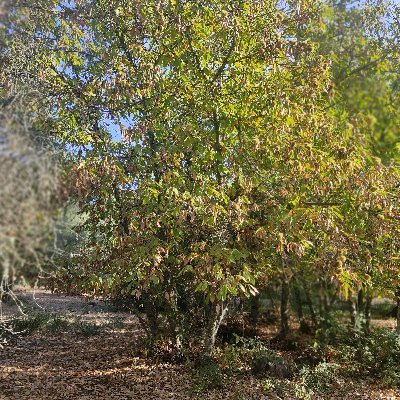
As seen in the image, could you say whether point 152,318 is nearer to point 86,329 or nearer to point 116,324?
point 86,329

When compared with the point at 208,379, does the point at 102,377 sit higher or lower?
lower

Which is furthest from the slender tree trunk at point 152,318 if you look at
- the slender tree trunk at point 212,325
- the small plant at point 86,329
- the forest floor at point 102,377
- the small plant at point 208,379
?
the small plant at point 86,329

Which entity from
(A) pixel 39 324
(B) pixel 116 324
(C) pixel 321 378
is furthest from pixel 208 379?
(A) pixel 39 324

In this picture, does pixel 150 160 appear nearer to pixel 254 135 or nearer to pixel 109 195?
pixel 109 195

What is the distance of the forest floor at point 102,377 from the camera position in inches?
310

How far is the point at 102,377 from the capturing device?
862 centimetres

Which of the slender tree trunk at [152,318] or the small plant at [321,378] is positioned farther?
the slender tree trunk at [152,318]

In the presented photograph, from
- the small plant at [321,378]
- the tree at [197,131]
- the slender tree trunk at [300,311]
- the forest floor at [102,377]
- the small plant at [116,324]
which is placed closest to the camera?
the tree at [197,131]

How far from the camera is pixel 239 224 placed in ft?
19.4

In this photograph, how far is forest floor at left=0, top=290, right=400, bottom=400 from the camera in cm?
788

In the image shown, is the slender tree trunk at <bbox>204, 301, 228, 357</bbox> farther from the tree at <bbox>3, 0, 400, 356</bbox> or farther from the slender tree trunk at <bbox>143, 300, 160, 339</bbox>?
the tree at <bbox>3, 0, 400, 356</bbox>

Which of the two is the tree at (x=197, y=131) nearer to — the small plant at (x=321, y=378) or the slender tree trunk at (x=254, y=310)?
the small plant at (x=321, y=378)

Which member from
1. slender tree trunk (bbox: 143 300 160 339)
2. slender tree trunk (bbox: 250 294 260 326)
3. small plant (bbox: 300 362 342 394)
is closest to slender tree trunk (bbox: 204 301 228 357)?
slender tree trunk (bbox: 143 300 160 339)

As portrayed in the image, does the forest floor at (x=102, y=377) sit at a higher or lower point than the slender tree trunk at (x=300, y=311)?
lower
